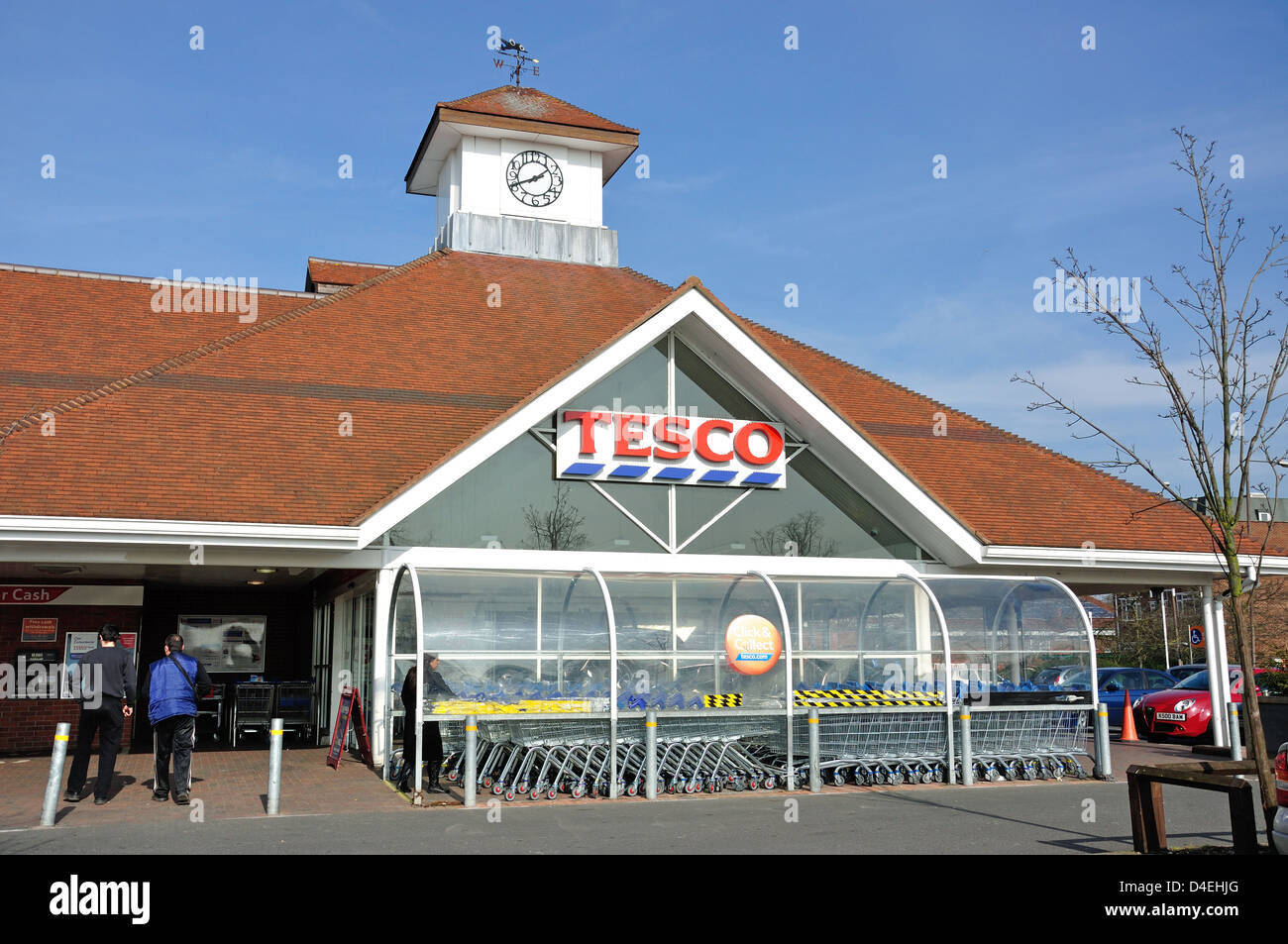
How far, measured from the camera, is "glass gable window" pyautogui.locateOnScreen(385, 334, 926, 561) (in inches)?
631

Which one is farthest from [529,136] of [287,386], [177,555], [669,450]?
[177,555]

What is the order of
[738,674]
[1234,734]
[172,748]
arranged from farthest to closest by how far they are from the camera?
[1234,734], [738,674], [172,748]

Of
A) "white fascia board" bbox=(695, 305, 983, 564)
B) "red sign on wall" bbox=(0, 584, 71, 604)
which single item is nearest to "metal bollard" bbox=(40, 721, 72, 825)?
"red sign on wall" bbox=(0, 584, 71, 604)

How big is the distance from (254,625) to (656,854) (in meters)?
14.1

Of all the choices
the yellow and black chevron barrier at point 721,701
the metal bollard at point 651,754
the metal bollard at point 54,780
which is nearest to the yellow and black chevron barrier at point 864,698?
the yellow and black chevron barrier at point 721,701

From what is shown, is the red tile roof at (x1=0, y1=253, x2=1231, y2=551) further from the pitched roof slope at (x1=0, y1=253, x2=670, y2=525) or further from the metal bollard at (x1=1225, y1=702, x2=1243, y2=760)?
the metal bollard at (x1=1225, y1=702, x2=1243, y2=760)

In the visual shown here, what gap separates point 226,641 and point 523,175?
1184cm

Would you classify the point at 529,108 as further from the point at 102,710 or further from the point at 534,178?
the point at 102,710

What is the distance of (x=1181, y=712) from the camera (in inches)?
813

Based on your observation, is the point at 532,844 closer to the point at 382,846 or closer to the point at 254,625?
the point at 382,846

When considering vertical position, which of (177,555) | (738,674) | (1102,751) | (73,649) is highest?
(177,555)

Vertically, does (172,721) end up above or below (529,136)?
below

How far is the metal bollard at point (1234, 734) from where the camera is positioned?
17141 millimetres

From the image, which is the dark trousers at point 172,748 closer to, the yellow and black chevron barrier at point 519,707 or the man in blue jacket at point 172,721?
the man in blue jacket at point 172,721
